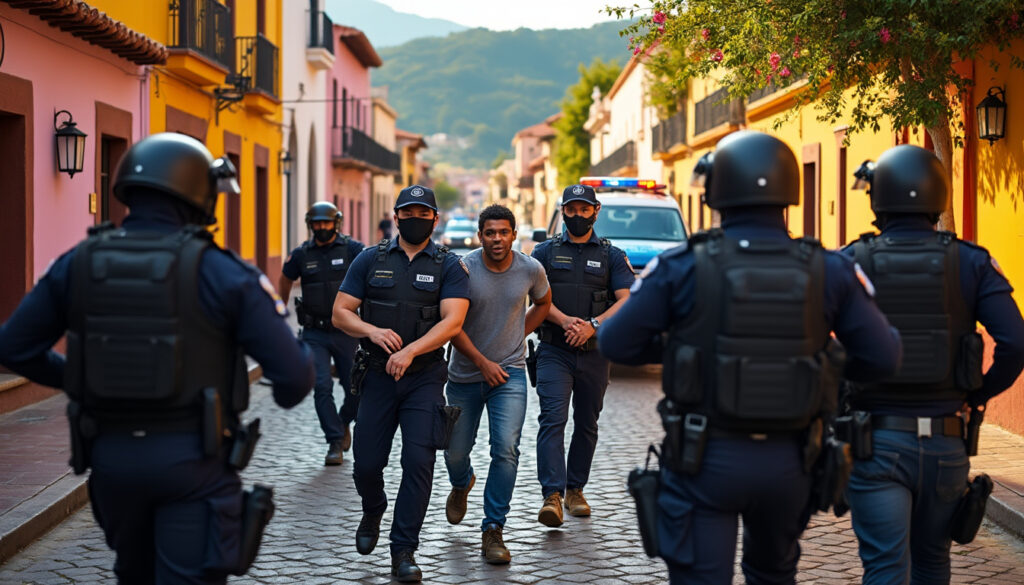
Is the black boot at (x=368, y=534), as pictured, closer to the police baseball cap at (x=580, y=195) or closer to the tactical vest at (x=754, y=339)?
the police baseball cap at (x=580, y=195)

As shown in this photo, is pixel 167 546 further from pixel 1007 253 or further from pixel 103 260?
pixel 1007 253

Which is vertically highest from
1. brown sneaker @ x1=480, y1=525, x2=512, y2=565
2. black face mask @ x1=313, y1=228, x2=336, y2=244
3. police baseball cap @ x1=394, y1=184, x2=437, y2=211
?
police baseball cap @ x1=394, y1=184, x2=437, y2=211

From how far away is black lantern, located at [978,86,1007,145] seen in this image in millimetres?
10578

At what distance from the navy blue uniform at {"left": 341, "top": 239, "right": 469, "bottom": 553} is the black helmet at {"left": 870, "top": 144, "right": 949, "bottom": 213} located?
7.45 feet

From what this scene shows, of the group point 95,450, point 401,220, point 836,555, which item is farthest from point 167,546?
point 836,555

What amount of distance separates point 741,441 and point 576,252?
165 inches

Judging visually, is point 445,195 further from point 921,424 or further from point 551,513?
point 921,424

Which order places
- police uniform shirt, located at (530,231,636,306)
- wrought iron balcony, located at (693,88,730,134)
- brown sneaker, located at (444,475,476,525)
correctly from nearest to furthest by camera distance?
brown sneaker, located at (444,475,476,525)
police uniform shirt, located at (530,231,636,306)
wrought iron balcony, located at (693,88,730,134)

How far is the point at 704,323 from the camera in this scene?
12.2 feet

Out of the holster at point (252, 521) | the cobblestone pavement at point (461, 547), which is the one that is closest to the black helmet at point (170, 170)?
the holster at point (252, 521)

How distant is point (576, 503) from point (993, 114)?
214 inches

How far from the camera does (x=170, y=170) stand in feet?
12.1

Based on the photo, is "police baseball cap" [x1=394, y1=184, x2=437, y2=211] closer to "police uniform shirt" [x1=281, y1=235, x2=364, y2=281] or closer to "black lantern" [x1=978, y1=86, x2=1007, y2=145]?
"police uniform shirt" [x1=281, y1=235, x2=364, y2=281]

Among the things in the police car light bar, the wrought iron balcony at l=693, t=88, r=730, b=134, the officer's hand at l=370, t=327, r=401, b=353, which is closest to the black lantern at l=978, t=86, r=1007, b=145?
the officer's hand at l=370, t=327, r=401, b=353
